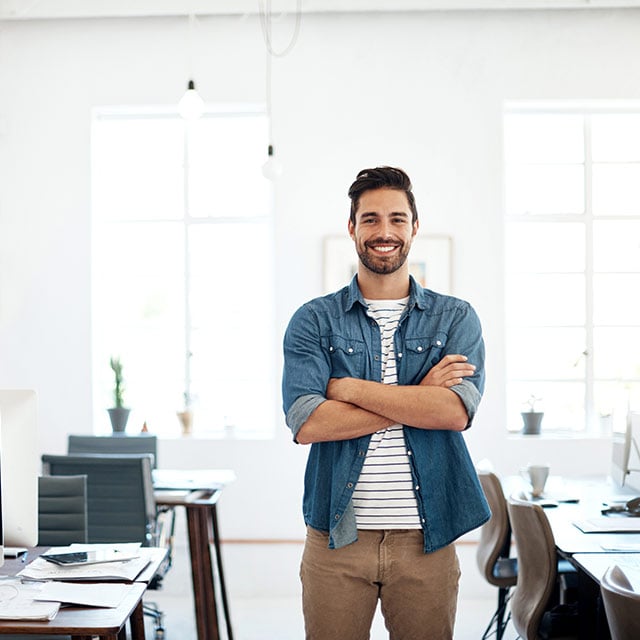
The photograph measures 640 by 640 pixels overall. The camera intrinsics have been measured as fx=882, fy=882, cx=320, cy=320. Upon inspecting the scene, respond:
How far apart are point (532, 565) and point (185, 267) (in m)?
3.67

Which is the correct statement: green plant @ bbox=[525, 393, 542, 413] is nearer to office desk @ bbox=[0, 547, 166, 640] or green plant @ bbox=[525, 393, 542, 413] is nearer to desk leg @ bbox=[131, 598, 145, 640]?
desk leg @ bbox=[131, 598, 145, 640]

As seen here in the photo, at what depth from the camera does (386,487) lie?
2.11 metres

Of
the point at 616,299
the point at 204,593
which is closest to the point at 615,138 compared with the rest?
the point at 616,299

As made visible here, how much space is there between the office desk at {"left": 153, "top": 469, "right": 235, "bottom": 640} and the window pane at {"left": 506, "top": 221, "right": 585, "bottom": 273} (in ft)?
8.73

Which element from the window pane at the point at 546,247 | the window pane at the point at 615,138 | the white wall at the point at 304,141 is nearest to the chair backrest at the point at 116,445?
the white wall at the point at 304,141

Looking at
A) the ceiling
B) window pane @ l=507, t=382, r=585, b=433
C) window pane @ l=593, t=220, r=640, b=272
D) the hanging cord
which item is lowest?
window pane @ l=507, t=382, r=585, b=433

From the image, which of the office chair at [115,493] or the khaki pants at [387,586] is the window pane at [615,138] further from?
the khaki pants at [387,586]

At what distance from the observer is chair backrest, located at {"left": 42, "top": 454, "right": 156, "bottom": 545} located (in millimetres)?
3762

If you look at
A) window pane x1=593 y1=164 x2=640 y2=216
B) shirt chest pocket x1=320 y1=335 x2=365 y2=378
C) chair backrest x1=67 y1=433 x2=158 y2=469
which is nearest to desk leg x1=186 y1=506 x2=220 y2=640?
chair backrest x1=67 y1=433 x2=158 y2=469

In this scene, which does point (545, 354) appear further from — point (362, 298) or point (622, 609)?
point (622, 609)

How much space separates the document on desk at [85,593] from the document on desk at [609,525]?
1.70 m

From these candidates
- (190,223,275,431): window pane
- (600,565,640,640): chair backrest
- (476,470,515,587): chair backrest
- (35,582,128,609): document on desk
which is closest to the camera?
(600,565,640,640): chair backrest

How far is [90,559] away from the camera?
236 cm

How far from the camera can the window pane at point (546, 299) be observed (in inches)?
234
